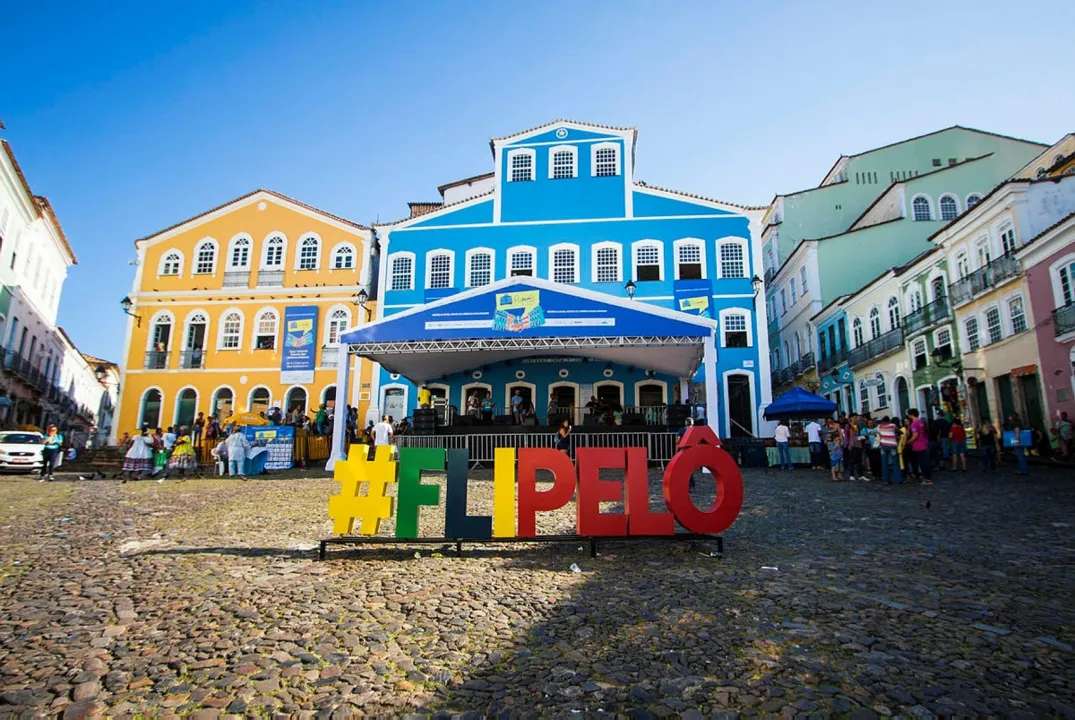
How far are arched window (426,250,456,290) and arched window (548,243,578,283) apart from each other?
13.9 feet

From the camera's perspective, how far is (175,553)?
21.2 ft

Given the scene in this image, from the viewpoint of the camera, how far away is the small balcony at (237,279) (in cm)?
2753

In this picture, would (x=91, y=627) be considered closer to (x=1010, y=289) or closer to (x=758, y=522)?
(x=758, y=522)

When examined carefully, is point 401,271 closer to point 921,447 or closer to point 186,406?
point 186,406

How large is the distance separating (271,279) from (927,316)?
27.8 meters

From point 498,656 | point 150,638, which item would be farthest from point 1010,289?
point 150,638

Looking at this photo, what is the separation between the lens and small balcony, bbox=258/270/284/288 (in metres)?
27.4

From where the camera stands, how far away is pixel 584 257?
2533cm

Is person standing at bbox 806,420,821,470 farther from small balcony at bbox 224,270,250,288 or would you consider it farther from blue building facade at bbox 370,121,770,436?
small balcony at bbox 224,270,250,288

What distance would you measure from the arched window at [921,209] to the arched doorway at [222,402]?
32457 millimetres

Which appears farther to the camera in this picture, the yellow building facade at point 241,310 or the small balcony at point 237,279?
the small balcony at point 237,279

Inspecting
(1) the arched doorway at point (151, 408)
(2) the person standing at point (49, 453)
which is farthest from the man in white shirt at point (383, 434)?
(1) the arched doorway at point (151, 408)

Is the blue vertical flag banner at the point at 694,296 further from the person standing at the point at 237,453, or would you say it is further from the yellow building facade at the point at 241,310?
the person standing at the point at 237,453

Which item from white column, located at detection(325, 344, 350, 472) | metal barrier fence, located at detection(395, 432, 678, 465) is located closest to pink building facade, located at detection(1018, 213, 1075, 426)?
metal barrier fence, located at detection(395, 432, 678, 465)
